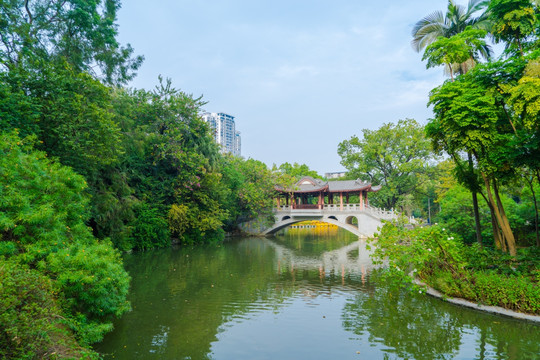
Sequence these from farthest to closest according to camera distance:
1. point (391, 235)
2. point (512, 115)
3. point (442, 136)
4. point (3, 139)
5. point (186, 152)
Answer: point (186, 152) → point (442, 136) → point (512, 115) → point (391, 235) → point (3, 139)

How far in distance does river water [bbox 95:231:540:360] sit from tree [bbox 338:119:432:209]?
16934mm

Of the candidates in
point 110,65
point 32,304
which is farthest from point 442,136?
point 110,65

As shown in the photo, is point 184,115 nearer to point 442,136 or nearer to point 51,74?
point 51,74

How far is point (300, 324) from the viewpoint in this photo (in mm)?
6680

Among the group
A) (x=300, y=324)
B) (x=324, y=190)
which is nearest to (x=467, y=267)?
(x=300, y=324)

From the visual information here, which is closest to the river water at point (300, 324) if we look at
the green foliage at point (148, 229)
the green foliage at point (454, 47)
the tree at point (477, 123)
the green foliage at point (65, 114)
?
the tree at point (477, 123)

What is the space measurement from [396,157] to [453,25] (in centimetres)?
1700

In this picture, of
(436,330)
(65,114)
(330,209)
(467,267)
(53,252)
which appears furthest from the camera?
(330,209)

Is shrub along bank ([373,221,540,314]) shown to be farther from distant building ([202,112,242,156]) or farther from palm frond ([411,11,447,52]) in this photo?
distant building ([202,112,242,156])

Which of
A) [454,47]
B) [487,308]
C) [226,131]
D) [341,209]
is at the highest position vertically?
[226,131]

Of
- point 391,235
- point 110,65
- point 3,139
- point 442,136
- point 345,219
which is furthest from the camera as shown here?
point 345,219

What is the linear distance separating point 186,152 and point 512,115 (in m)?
15.9

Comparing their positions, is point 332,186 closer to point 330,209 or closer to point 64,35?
point 330,209

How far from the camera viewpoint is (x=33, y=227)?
5.34 metres
